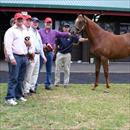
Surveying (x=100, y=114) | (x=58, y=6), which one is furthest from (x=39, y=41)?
Answer: (x=58, y=6)

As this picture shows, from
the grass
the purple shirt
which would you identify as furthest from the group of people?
the grass

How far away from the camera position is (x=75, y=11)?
76.9 ft

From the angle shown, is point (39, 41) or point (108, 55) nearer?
point (39, 41)

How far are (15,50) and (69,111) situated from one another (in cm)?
174

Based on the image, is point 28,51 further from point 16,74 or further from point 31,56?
point 16,74

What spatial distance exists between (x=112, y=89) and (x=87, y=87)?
2.52 ft

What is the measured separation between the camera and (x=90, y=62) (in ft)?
83.3

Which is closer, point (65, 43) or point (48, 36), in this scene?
point (48, 36)

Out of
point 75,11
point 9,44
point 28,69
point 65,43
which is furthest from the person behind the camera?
point 75,11

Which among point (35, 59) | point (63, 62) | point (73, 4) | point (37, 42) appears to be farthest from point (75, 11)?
point (35, 59)

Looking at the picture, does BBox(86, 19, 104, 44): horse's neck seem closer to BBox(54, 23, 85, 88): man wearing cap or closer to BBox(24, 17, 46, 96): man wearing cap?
BBox(54, 23, 85, 88): man wearing cap

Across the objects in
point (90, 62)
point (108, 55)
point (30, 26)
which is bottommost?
point (90, 62)

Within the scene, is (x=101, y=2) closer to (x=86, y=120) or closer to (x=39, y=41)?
(x=39, y=41)

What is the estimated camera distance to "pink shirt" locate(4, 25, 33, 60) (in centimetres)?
910
